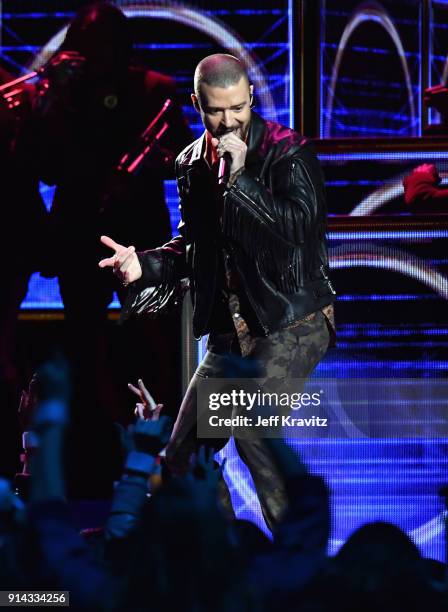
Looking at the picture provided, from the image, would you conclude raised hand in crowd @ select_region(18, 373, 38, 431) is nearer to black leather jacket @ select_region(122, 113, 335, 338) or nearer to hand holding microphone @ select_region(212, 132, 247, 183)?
black leather jacket @ select_region(122, 113, 335, 338)

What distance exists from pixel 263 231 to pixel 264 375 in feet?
1.35

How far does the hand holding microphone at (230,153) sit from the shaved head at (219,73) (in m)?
0.15

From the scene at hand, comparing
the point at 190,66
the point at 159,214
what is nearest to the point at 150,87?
the point at 190,66

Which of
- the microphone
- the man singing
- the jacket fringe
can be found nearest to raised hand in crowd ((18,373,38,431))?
the man singing

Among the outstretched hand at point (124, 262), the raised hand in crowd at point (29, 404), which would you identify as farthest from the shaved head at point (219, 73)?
the raised hand in crowd at point (29, 404)

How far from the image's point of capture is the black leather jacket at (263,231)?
3.20 meters

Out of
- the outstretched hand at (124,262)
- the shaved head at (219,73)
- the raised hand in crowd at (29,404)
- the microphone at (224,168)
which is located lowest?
the raised hand in crowd at (29,404)

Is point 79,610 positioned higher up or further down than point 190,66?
further down

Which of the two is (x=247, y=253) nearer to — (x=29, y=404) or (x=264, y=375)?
(x=264, y=375)

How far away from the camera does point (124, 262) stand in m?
3.40

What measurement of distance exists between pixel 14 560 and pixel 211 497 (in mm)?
339

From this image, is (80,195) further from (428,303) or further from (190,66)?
(428,303)

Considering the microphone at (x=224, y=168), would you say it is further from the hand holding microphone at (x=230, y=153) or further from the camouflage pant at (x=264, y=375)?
the camouflage pant at (x=264, y=375)

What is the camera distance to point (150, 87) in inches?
179
